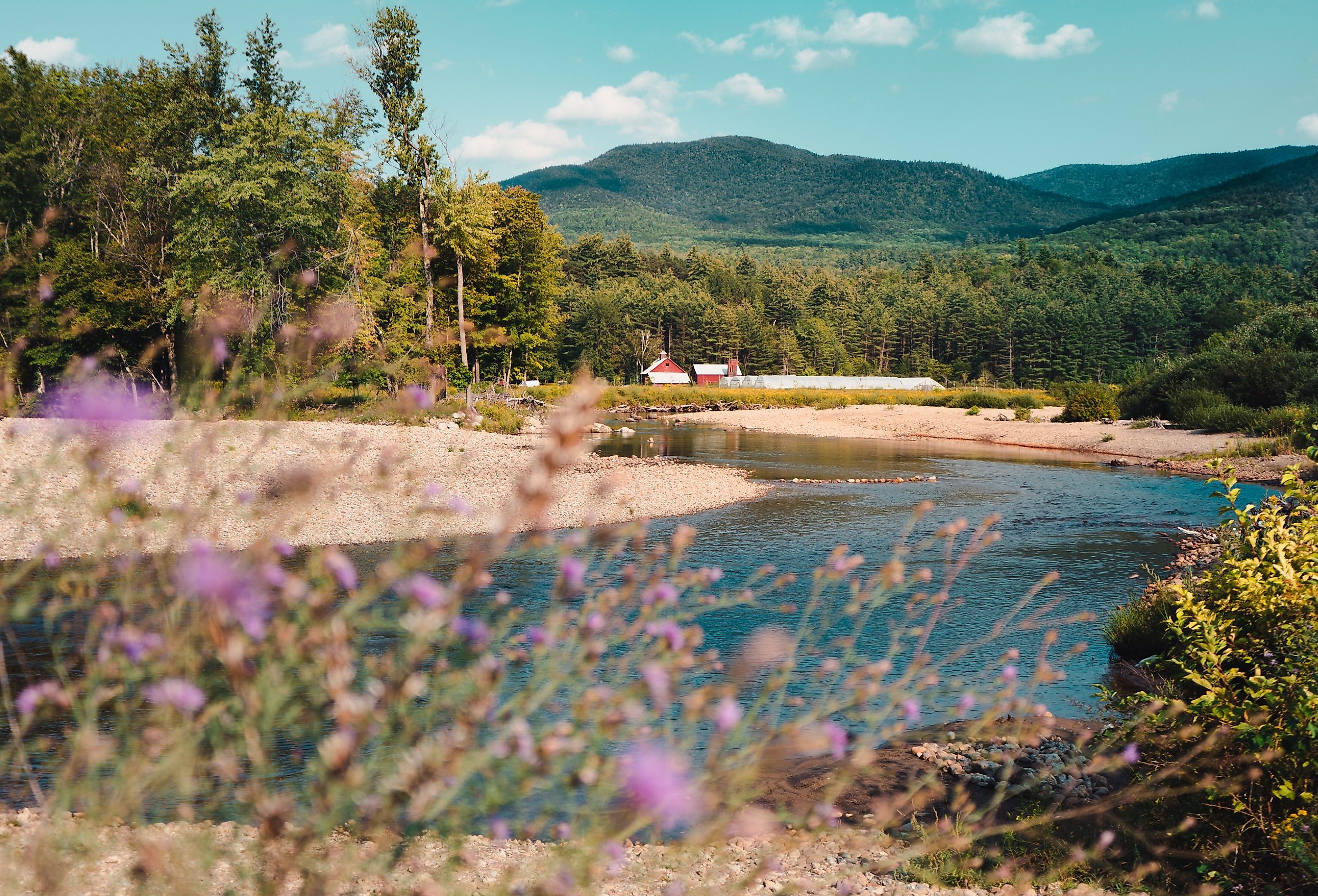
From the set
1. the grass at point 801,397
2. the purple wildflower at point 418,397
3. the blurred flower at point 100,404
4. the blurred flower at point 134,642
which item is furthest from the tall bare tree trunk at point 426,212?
the blurred flower at point 134,642

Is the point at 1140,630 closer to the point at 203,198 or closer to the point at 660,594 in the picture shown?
the point at 660,594

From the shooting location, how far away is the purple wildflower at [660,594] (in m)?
2.15

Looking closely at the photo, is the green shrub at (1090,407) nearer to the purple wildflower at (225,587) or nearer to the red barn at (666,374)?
the red barn at (666,374)

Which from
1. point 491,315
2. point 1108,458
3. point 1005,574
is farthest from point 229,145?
point 1108,458

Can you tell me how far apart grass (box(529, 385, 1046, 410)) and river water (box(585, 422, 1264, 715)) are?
34.7m

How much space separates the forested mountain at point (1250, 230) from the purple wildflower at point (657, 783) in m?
181

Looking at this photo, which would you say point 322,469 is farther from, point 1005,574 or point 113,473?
point 1005,574

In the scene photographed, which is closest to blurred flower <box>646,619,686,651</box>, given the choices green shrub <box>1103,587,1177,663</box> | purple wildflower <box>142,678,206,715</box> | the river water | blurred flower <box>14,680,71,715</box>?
purple wildflower <box>142,678,206,715</box>

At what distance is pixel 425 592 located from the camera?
149 cm

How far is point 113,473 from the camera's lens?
8.86 ft

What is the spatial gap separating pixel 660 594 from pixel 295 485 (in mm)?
935

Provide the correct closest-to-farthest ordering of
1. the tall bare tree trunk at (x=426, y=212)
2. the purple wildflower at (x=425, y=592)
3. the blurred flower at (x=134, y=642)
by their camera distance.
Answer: the purple wildflower at (x=425, y=592)
the blurred flower at (x=134, y=642)
the tall bare tree trunk at (x=426, y=212)

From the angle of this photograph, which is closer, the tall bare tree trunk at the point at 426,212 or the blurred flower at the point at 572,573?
the blurred flower at the point at 572,573

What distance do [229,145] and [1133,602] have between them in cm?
3455
